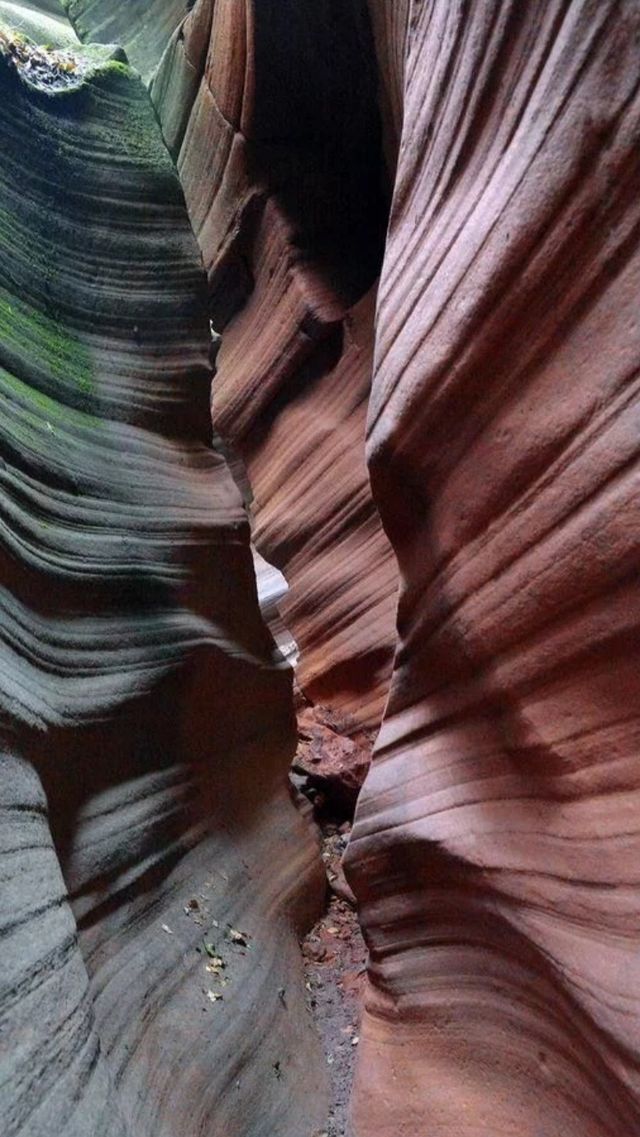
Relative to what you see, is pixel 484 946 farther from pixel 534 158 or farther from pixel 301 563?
pixel 301 563

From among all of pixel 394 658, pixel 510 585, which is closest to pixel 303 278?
pixel 394 658

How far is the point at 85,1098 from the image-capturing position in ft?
4.59

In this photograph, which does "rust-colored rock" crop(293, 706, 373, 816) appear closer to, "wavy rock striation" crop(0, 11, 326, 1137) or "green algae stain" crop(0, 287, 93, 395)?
"wavy rock striation" crop(0, 11, 326, 1137)

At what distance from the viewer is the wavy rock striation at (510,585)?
149cm

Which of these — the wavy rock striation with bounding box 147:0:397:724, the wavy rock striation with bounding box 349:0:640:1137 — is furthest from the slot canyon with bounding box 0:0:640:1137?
the wavy rock striation with bounding box 147:0:397:724

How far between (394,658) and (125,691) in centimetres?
80

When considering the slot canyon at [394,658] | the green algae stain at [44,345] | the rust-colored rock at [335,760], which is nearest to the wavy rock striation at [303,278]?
the rust-colored rock at [335,760]

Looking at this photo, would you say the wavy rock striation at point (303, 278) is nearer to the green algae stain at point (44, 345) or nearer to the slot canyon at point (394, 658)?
the slot canyon at point (394, 658)

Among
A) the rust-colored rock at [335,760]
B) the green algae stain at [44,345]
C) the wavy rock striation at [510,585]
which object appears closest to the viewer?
the wavy rock striation at [510,585]

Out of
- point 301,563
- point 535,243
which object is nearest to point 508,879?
point 535,243

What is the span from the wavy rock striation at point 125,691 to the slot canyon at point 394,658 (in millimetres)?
11

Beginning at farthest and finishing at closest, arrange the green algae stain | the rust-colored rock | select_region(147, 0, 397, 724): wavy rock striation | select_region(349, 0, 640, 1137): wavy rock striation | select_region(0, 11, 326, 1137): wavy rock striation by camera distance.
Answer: select_region(147, 0, 397, 724): wavy rock striation < the rust-colored rock < the green algae stain < select_region(0, 11, 326, 1137): wavy rock striation < select_region(349, 0, 640, 1137): wavy rock striation

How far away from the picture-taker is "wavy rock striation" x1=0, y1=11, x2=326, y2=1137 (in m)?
1.62

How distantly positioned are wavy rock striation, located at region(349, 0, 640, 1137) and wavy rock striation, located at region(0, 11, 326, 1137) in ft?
1.60
